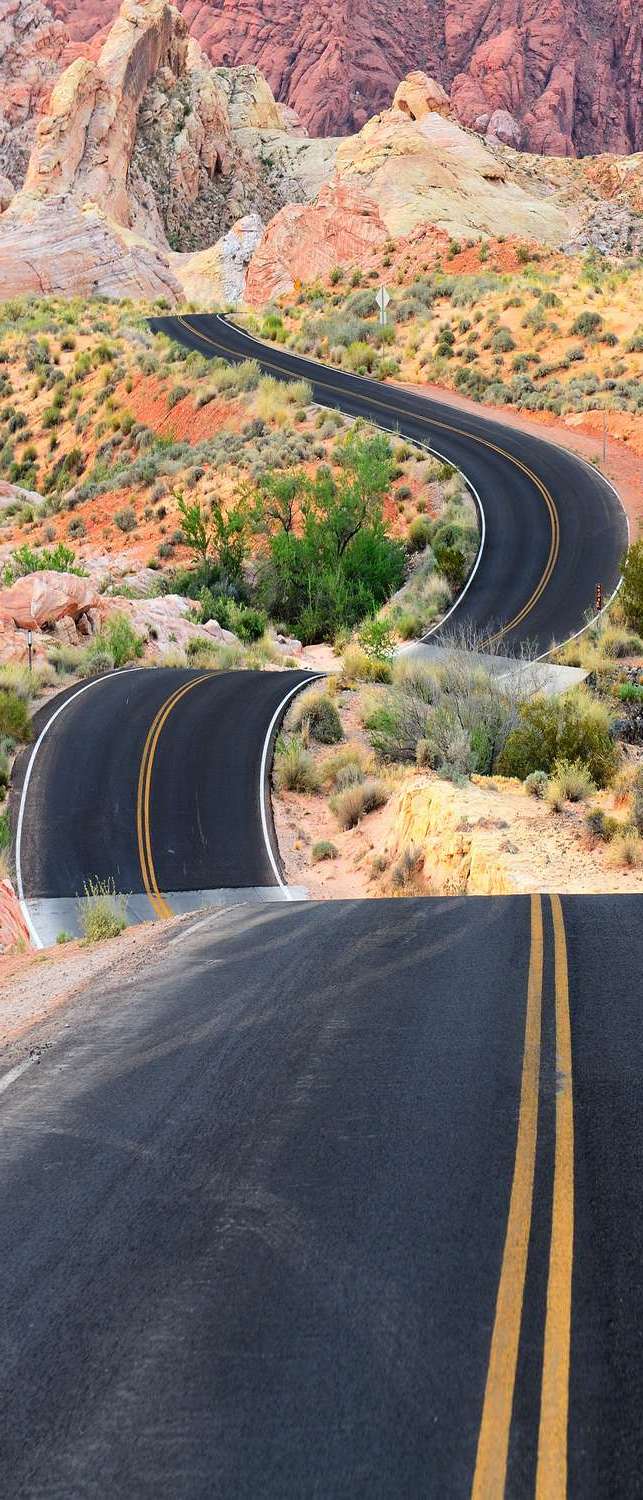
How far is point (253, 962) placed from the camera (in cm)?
1004

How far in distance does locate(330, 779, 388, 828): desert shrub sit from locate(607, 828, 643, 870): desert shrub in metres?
6.11

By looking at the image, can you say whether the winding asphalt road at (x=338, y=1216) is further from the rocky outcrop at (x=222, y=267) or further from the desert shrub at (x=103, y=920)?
the rocky outcrop at (x=222, y=267)

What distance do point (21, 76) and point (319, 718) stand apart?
111m

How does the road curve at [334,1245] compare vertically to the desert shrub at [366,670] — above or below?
below

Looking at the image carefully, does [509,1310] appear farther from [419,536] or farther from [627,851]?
[419,536]

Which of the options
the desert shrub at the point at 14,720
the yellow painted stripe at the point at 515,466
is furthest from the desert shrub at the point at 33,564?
the yellow painted stripe at the point at 515,466

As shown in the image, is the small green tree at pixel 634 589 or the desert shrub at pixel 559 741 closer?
the desert shrub at pixel 559 741

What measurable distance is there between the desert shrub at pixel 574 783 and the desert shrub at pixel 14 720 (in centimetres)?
1204

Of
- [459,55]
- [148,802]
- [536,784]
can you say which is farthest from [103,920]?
[459,55]

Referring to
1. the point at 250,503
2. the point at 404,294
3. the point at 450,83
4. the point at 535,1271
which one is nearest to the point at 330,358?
the point at 404,294

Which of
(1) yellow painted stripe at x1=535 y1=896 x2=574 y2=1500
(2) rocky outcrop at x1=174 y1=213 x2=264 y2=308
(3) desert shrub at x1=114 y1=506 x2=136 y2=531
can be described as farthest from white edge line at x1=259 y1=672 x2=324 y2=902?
(2) rocky outcrop at x1=174 y1=213 x2=264 y2=308

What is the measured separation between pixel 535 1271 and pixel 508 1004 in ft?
10.6

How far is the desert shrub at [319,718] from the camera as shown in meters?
23.6

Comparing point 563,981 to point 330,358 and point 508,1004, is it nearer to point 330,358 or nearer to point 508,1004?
point 508,1004
